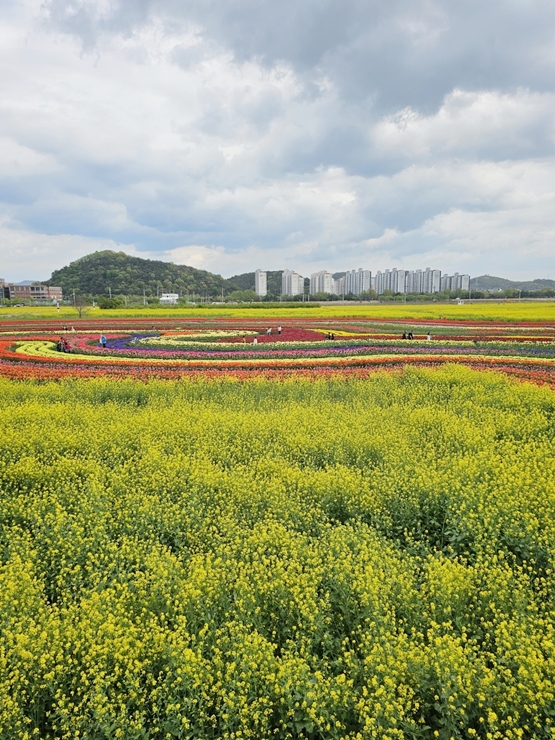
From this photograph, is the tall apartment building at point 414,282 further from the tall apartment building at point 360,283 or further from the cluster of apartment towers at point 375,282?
the tall apartment building at point 360,283

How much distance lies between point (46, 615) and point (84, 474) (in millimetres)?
3609

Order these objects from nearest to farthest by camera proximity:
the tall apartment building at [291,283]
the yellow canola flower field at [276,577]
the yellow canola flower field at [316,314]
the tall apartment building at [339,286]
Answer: the yellow canola flower field at [276,577]
the yellow canola flower field at [316,314]
the tall apartment building at [291,283]
the tall apartment building at [339,286]

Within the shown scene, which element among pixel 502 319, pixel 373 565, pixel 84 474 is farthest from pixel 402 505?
pixel 502 319

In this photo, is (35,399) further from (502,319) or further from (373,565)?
(502,319)

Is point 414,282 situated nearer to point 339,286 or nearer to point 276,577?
point 339,286

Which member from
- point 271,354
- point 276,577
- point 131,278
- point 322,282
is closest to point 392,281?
point 322,282

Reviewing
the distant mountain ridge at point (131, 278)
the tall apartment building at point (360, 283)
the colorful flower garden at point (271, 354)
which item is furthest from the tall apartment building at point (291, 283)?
the colorful flower garden at point (271, 354)

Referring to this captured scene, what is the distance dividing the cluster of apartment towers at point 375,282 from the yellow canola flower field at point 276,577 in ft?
516

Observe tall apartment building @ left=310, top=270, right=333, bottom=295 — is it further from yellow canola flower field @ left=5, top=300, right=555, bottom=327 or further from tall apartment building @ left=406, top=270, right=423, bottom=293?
yellow canola flower field @ left=5, top=300, right=555, bottom=327

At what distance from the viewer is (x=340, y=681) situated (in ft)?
10.6

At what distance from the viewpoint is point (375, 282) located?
195250mm

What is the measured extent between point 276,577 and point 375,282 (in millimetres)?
199284

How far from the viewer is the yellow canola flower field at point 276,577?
3307 millimetres

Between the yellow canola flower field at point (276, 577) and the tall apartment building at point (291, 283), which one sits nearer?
the yellow canola flower field at point (276, 577)
